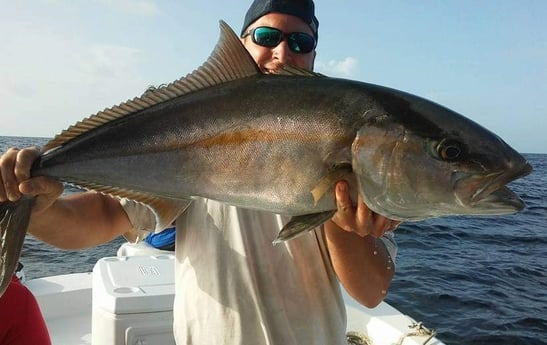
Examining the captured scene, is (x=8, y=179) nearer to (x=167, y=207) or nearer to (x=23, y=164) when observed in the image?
(x=23, y=164)

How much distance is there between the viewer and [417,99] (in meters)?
2.21

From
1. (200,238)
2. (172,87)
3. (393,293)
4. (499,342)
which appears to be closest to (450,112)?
(172,87)

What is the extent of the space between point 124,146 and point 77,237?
0.78m

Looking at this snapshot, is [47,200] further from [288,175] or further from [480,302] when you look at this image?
[480,302]

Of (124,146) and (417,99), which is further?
(124,146)

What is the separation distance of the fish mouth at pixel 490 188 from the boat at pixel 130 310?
3000 mm

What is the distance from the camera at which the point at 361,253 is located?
2719mm

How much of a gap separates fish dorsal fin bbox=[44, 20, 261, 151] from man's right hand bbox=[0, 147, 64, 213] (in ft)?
0.40

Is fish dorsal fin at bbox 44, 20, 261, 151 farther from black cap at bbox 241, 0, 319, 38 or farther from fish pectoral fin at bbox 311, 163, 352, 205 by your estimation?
black cap at bbox 241, 0, 319, 38

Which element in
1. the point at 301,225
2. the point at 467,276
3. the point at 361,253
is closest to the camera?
the point at 301,225

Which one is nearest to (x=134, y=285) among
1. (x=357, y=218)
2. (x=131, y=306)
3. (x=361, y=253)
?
(x=131, y=306)

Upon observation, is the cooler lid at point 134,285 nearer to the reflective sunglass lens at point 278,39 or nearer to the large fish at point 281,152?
the large fish at point 281,152

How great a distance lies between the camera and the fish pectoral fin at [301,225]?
2104 millimetres

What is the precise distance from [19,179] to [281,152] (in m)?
1.33
